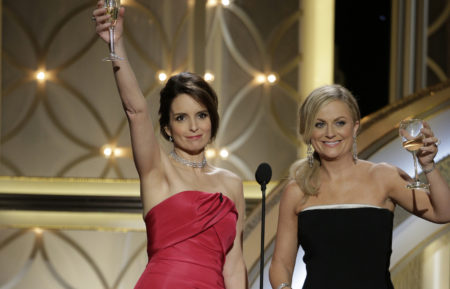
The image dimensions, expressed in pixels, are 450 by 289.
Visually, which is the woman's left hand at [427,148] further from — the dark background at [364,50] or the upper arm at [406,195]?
the dark background at [364,50]

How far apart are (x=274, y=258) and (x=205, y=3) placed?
7.16 ft

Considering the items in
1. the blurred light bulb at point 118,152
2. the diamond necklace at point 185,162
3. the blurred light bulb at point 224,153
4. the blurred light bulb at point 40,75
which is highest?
the blurred light bulb at point 40,75

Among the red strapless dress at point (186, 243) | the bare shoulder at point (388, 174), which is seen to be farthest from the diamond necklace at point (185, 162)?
the bare shoulder at point (388, 174)

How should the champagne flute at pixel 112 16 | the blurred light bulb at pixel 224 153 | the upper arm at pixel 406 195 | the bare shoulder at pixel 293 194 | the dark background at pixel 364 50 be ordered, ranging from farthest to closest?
the dark background at pixel 364 50
the blurred light bulb at pixel 224 153
the bare shoulder at pixel 293 194
the upper arm at pixel 406 195
the champagne flute at pixel 112 16

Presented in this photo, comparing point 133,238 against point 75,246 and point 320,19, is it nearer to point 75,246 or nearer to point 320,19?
point 75,246

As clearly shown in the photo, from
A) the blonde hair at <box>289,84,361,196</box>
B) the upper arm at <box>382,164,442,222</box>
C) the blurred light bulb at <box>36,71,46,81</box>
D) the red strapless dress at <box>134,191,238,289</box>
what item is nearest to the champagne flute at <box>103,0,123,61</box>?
the red strapless dress at <box>134,191,238,289</box>

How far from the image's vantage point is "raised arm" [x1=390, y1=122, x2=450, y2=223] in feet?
5.79

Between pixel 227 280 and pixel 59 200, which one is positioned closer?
pixel 227 280

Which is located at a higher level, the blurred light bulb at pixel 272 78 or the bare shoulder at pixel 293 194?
the blurred light bulb at pixel 272 78

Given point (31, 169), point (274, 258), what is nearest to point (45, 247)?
point (31, 169)

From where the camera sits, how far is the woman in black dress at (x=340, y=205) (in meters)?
1.86

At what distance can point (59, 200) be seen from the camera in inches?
150

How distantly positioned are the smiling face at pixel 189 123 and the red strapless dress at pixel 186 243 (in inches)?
5.8

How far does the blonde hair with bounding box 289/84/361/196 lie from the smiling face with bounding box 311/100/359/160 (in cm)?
1
